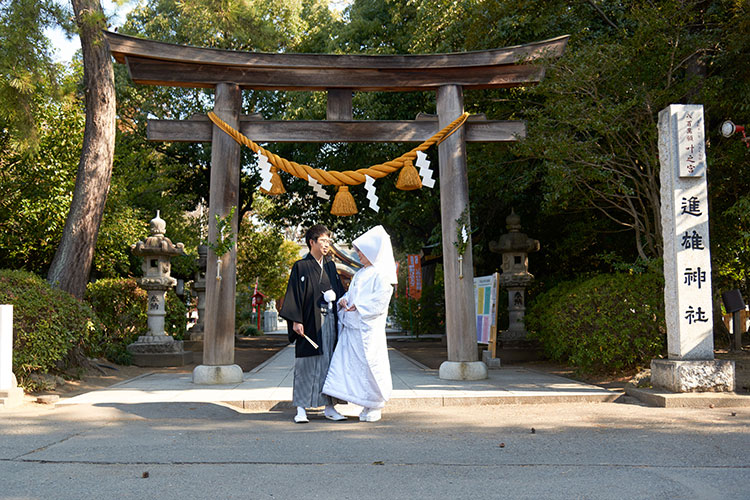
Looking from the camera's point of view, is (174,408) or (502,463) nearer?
(502,463)

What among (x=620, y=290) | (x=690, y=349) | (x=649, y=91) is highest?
(x=649, y=91)

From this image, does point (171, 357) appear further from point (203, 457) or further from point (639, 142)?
point (639, 142)

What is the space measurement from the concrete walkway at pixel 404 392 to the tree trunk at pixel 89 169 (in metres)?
2.48

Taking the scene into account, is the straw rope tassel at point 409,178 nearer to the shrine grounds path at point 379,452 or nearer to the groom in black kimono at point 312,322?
the groom in black kimono at point 312,322

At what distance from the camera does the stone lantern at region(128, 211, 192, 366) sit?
42.4 feet

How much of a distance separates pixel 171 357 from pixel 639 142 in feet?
31.8

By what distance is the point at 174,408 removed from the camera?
282 inches

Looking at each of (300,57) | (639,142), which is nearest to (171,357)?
(300,57)

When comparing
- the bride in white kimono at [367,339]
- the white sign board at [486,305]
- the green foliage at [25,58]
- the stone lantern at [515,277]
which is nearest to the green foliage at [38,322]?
the green foliage at [25,58]

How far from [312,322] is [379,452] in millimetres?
1955

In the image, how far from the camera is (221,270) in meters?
9.02

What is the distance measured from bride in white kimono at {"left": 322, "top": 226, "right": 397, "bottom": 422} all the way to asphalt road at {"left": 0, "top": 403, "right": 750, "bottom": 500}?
0.31 m

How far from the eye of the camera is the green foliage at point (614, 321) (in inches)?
353

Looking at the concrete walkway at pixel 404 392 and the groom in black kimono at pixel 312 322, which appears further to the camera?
the concrete walkway at pixel 404 392
